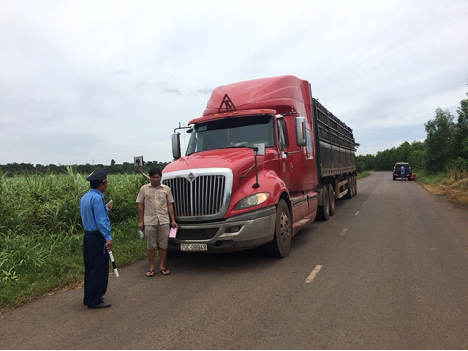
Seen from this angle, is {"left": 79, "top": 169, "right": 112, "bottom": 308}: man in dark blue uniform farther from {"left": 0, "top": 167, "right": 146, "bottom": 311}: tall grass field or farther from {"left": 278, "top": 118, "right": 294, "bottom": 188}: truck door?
{"left": 278, "top": 118, "right": 294, "bottom": 188}: truck door

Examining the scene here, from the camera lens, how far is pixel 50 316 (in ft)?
14.1


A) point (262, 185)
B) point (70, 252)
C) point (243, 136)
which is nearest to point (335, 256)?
point (262, 185)

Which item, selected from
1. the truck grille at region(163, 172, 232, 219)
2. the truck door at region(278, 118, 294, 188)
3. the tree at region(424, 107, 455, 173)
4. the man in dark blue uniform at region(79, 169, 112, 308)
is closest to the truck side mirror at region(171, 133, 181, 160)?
the truck grille at region(163, 172, 232, 219)

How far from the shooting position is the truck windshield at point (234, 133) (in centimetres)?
729

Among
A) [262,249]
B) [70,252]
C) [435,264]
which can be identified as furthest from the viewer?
[70,252]

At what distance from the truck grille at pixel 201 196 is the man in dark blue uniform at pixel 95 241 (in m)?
1.61

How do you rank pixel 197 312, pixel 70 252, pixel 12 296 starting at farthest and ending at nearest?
pixel 70 252
pixel 12 296
pixel 197 312

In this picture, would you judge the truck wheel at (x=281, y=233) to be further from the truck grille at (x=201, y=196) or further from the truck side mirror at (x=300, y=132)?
the truck side mirror at (x=300, y=132)

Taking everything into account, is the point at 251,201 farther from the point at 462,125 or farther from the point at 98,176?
the point at 462,125

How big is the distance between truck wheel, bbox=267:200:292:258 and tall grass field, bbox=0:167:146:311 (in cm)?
278

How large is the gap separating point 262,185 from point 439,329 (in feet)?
10.9

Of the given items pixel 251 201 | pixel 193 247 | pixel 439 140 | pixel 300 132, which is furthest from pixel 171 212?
pixel 439 140

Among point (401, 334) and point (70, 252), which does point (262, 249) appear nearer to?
point (401, 334)

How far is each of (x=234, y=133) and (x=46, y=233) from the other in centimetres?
469
